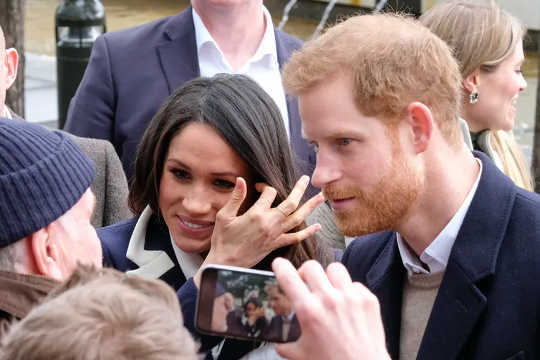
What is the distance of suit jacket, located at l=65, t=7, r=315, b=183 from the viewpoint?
4.27m

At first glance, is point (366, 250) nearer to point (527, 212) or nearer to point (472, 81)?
point (527, 212)

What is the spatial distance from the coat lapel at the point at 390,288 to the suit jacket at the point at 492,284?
17 cm

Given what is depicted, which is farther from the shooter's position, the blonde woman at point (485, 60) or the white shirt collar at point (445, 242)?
the blonde woman at point (485, 60)

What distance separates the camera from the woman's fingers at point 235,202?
3078mm

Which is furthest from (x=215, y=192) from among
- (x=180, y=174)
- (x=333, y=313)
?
(x=333, y=313)

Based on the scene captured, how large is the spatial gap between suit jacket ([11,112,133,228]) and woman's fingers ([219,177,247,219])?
1115mm

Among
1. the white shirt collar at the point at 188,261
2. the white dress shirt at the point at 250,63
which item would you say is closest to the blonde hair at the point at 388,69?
the white shirt collar at the point at 188,261

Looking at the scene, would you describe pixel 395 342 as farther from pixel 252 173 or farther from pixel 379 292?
pixel 252 173

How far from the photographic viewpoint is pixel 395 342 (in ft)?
8.87

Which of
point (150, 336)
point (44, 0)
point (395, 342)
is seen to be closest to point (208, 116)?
point (395, 342)

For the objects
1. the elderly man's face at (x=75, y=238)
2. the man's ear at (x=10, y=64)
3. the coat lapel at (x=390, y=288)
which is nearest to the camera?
the elderly man's face at (x=75, y=238)

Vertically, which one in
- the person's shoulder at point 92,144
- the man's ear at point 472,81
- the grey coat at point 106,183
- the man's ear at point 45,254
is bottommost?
the grey coat at point 106,183

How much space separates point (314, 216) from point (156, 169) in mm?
712

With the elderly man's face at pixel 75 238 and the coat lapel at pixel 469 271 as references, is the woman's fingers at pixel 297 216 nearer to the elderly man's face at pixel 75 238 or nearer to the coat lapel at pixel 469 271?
the coat lapel at pixel 469 271
